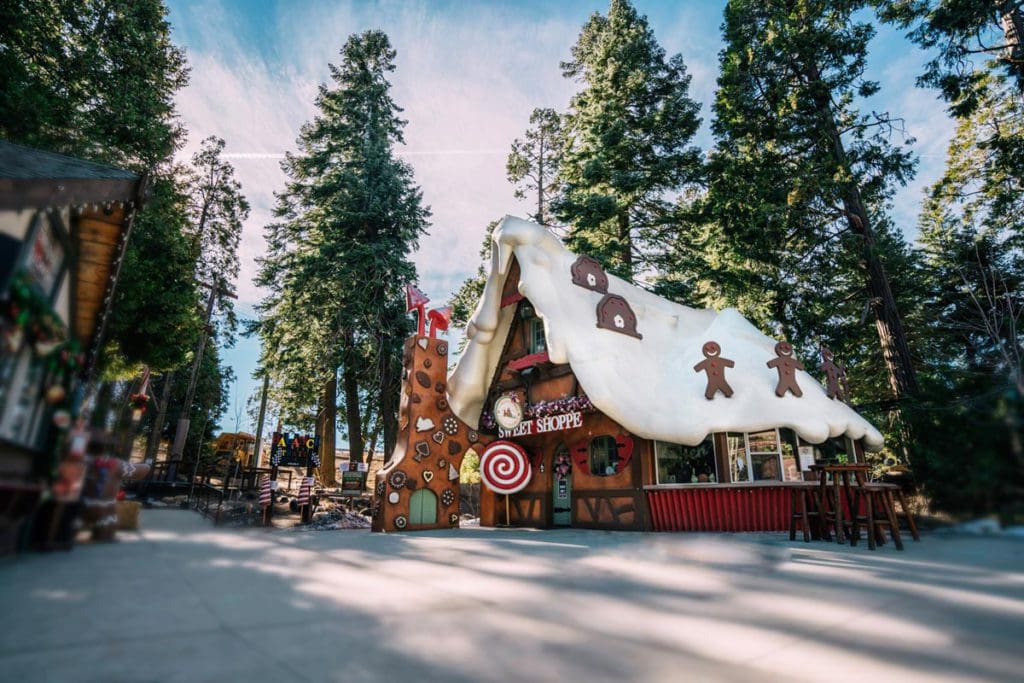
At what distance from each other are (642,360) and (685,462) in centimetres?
250

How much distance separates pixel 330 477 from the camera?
65.1 ft

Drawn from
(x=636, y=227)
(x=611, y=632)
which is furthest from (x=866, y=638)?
(x=636, y=227)

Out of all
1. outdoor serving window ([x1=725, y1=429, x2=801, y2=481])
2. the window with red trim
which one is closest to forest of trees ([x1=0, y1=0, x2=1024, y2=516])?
outdoor serving window ([x1=725, y1=429, x2=801, y2=481])

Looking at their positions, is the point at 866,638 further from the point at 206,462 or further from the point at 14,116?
the point at 14,116

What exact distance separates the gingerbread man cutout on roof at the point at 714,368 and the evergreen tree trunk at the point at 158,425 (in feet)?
34.7

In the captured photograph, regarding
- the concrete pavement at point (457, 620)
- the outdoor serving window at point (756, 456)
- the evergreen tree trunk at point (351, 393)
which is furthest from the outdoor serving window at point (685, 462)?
the evergreen tree trunk at point (351, 393)

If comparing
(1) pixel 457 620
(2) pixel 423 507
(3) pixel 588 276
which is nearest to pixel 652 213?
(3) pixel 588 276

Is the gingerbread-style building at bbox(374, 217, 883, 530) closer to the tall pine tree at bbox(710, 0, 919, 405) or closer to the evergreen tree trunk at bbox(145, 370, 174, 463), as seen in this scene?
the tall pine tree at bbox(710, 0, 919, 405)

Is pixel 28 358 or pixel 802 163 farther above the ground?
pixel 802 163

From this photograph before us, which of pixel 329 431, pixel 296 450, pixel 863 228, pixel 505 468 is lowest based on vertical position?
pixel 505 468

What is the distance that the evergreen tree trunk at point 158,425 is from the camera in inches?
52.4

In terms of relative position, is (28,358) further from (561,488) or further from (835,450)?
(835,450)

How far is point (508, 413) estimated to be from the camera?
1256cm

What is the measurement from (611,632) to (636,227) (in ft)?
68.5
